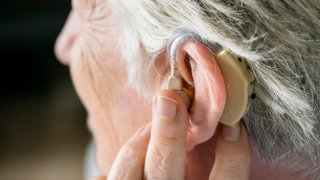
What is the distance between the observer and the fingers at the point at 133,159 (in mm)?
830

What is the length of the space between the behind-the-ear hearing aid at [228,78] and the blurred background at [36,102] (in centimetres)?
189

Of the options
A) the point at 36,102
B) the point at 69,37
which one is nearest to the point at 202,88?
the point at 69,37

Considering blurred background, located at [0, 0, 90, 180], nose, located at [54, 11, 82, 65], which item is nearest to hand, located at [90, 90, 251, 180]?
nose, located at [54, 11, 82, 65]

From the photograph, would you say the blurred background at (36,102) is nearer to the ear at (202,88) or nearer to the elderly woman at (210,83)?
the elderly woman at (210,83)

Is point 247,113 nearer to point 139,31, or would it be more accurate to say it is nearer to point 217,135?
point 217,135

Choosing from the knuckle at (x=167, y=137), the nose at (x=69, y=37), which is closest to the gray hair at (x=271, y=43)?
the knuckle at (x=167, y=137)

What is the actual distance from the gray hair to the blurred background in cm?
192

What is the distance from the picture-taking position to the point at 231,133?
0.79m

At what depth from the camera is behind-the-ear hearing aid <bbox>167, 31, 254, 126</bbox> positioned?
0.71 meters

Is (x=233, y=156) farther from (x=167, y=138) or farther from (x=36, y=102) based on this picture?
(x=36, y=102)

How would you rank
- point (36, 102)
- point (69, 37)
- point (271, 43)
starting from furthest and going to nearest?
point (36, 102), point (69, 37), point (271, 43)

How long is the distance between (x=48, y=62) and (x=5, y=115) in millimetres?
366

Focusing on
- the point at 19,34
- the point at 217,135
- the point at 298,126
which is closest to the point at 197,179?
the point at 217,135

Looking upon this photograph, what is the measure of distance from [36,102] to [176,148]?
2.18 metres
